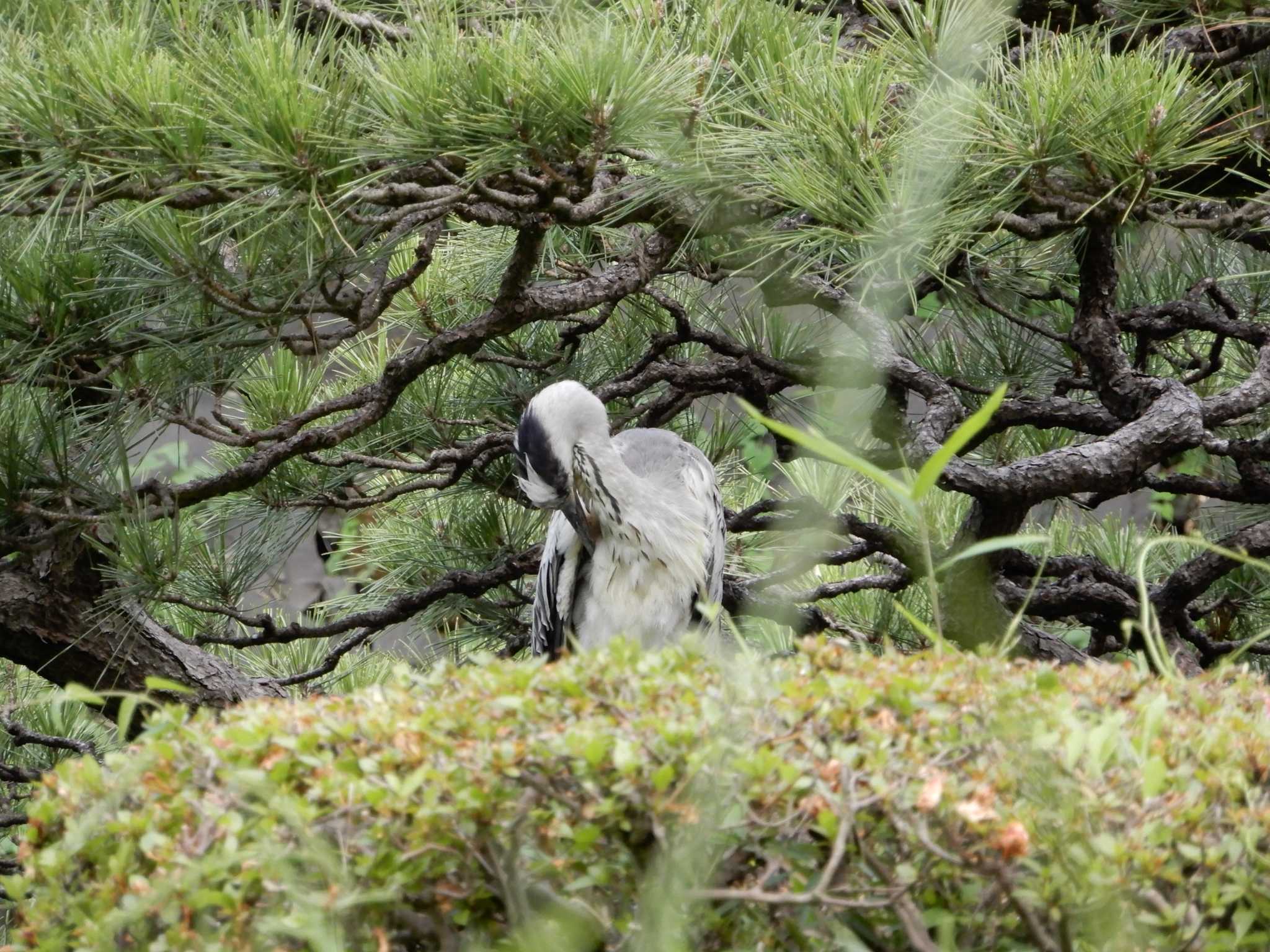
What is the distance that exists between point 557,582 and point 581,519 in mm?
175

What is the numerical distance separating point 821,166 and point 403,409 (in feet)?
3.57

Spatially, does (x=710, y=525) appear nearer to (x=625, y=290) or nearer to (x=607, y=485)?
(x=607, y=485)

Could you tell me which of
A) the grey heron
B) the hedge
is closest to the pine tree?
the grey heron

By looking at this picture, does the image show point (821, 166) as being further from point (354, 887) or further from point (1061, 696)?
point (354, 887)

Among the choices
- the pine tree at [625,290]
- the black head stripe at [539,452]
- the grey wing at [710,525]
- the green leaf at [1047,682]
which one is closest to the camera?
the green leaf at [1047,682]

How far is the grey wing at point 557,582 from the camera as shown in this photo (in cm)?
236

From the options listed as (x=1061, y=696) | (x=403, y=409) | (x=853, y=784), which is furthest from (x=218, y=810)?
(x=403, y=409)

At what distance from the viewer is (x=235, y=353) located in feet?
6.30

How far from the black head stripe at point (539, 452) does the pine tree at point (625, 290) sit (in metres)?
0.17

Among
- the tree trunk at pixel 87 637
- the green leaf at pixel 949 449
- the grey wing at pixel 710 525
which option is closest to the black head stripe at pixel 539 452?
the grey wing at pixel 710 525

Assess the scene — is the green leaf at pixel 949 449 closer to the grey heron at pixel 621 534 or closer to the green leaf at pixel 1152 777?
the green leaf at pixel 1152 777

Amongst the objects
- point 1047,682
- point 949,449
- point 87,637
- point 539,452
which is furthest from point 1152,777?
point 87,637

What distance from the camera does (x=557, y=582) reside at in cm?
237

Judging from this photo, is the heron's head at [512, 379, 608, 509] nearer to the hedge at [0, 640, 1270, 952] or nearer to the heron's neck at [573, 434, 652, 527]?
the heron's neck at [573, 434, 652, 527]
